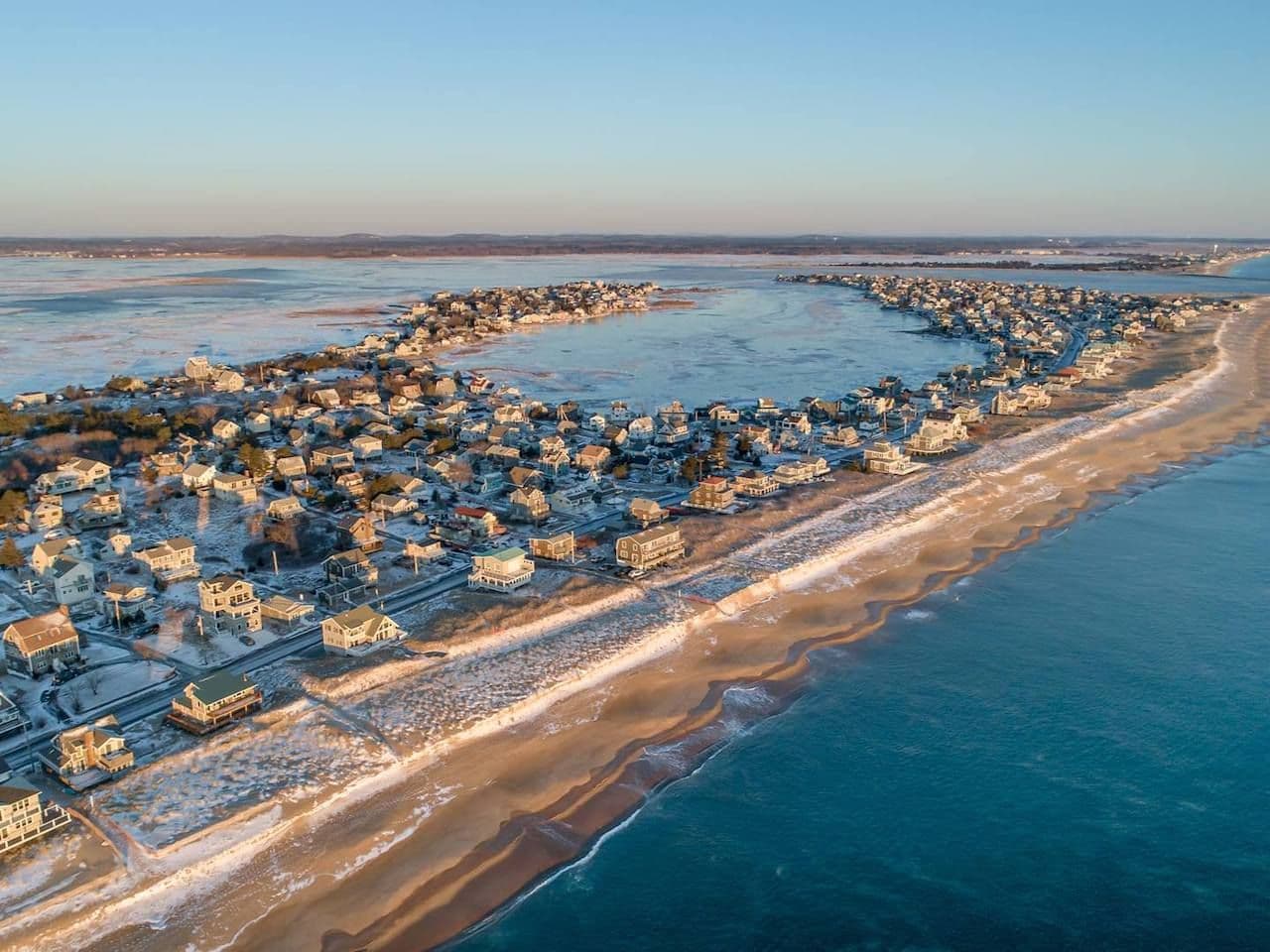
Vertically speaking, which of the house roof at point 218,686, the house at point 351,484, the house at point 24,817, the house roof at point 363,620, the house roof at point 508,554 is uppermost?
the house roof at point 508,554

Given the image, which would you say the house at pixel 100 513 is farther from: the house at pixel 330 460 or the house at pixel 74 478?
the house at pixel 330 460

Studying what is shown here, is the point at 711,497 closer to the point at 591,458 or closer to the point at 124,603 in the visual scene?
the point at 591,458

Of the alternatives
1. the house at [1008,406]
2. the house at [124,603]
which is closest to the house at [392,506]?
the house at [124,603]

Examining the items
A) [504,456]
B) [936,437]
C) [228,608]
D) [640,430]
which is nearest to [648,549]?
[228,608]

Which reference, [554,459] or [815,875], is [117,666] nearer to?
[815,875]

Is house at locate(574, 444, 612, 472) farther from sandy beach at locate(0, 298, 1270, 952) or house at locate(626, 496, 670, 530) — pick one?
sandy beach at locate(0, 298, 1270, 952)

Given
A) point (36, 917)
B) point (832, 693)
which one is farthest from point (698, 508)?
point (36, 917)
